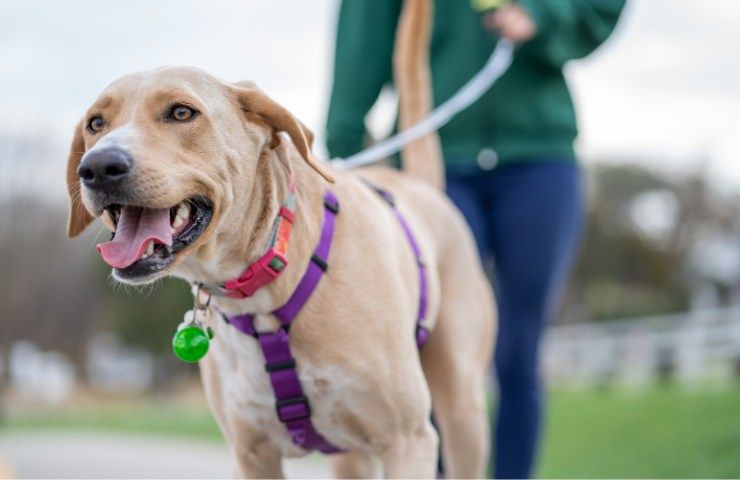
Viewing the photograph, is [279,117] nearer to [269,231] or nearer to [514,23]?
[269,231]

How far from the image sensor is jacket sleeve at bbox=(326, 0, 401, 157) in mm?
4625

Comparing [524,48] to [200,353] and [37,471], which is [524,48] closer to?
[200,353]

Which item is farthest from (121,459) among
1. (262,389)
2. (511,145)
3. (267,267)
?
(267,267)

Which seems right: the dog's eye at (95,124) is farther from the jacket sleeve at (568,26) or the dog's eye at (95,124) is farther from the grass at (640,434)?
the grass at (640,434)

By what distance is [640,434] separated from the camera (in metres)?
10.6

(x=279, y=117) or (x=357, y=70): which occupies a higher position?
(x=279, y=117)

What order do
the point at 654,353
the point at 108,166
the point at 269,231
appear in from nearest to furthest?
the point at 108,166, the point at 269,231, the point at 654,353

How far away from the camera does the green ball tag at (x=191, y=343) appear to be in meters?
3.08

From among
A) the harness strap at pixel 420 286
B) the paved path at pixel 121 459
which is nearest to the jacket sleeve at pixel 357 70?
the harness strap at pixel 420 286

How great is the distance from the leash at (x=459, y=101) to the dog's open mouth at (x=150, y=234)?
1.61 metres

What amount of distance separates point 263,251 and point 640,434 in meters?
8.41

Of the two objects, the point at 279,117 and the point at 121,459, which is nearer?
the point at 279,117

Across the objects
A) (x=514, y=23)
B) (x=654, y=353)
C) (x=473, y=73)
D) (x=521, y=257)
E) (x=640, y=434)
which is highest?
(x=514, y=23)

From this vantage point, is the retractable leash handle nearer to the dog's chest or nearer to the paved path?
the dog's chest
